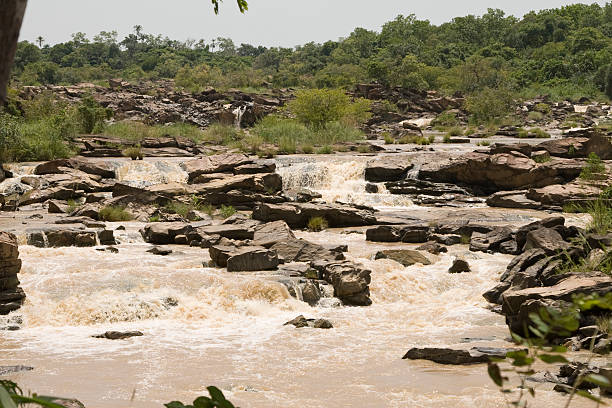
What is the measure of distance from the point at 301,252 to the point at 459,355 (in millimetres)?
5314

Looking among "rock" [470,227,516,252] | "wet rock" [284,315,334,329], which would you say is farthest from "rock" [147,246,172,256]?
"rock" [470,227,516,252]

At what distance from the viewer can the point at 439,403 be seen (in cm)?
541

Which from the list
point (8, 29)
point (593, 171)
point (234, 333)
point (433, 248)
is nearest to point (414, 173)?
point (593, 171)

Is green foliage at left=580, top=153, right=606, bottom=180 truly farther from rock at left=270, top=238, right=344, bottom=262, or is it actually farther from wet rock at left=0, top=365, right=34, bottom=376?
wet rock at left=0, top=365, right=34, bottom=376

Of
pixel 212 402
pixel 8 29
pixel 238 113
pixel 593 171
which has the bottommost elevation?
pixel 593 171

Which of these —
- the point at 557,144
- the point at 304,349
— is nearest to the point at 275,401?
the point at 304,349

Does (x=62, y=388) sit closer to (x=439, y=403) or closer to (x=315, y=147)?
(x=439, y=403)

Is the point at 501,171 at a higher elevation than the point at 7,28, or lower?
lower

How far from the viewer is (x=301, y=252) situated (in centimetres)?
1154

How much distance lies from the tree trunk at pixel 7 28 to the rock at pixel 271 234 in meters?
10.8

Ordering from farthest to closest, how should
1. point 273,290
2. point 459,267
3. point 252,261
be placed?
point 459,267
point 252,261
point 273,290

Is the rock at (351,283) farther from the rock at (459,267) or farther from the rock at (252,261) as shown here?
the rock at (459,267)

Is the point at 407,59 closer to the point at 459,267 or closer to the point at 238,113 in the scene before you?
the point at 238,113

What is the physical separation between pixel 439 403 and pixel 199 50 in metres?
92.0
